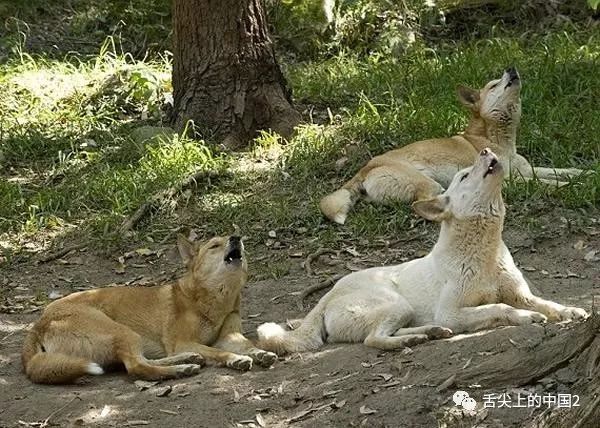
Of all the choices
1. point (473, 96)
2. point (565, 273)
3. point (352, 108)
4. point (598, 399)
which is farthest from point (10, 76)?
point (598, 399)

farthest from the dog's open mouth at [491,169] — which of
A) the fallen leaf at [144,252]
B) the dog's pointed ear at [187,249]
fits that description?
the fallen leaf at [144,252]

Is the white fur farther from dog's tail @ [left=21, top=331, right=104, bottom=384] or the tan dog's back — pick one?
the tan dog's back

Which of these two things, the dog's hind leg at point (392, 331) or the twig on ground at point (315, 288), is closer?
the dog's hind leg at point (392, 331)

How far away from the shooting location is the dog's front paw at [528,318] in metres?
6.09

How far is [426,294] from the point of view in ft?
21.5

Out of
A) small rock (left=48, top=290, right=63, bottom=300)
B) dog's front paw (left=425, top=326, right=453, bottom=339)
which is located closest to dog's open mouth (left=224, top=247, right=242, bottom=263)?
dog's front paw (left=425, top=326, right=453, bottom=339)

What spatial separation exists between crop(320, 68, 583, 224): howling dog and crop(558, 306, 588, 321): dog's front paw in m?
2.89

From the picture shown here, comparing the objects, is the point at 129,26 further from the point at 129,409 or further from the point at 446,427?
the point at 446,427

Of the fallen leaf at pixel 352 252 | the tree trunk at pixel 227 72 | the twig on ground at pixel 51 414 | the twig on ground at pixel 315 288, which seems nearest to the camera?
the twig on ground at pixel 51 414

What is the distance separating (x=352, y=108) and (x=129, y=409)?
5555 mm

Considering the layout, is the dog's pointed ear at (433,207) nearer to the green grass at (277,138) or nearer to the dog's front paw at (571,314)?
the dog's front paw at (571,314)

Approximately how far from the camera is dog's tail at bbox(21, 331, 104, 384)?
21.2 feet

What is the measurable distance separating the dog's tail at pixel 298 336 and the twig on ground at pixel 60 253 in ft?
9.22

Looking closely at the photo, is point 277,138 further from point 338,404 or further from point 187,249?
point 338,404
